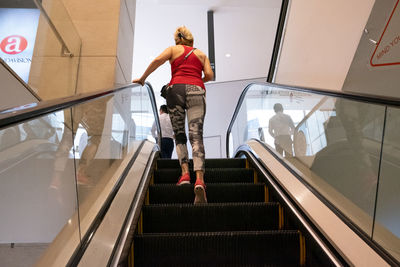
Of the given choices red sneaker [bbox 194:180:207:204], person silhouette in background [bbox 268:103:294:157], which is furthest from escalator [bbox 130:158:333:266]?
person silhouette in background [bbox 268:103:294:157]

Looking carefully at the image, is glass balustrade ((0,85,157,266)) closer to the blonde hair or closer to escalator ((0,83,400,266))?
escalator ((0,83,400,266))

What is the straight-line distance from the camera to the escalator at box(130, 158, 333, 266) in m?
2.49

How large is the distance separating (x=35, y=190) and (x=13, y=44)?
2.39 metres

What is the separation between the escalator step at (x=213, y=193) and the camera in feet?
12.0

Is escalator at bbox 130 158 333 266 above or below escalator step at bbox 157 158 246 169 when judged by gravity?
below

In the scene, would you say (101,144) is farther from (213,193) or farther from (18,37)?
(18,37)

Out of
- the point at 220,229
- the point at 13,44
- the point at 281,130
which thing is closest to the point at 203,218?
the point at 220,229

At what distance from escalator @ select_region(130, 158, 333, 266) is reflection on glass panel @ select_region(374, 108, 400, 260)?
37 centimetres

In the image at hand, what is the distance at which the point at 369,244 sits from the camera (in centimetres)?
201

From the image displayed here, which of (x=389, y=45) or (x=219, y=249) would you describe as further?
(x=389, y=45)

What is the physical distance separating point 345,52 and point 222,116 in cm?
879

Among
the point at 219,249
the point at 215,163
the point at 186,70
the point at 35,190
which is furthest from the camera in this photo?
the point at 215,163

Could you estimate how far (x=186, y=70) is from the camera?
12.4 ft

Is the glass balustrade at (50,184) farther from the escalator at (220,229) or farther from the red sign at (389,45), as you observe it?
the red sign at (389,45)
